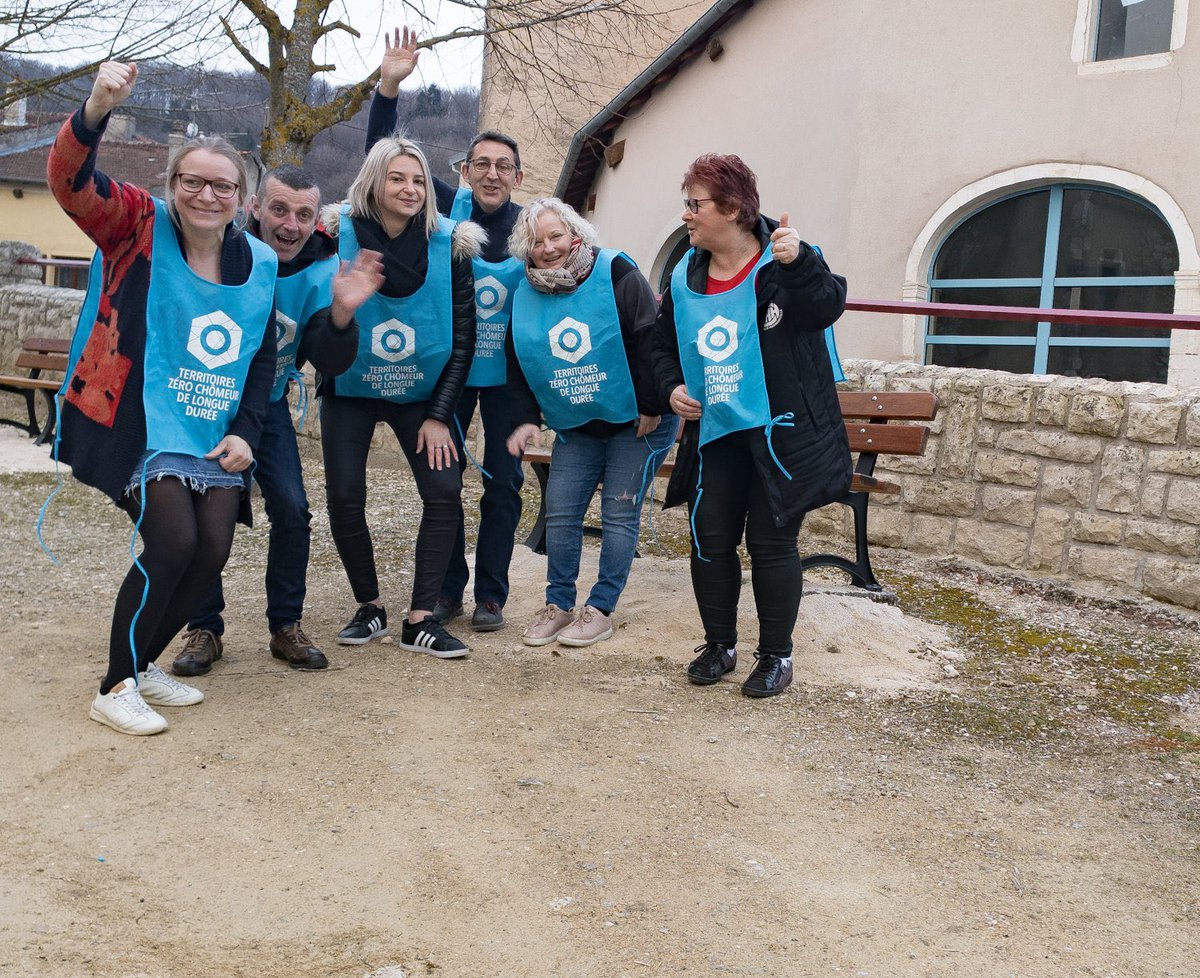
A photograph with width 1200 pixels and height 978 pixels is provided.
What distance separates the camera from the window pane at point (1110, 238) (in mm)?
10414

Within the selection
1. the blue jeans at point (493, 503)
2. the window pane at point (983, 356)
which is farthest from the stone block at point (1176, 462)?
the window pane at point (983, 356)

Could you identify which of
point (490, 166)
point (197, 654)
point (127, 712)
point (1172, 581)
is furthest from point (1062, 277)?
point (127, 712)

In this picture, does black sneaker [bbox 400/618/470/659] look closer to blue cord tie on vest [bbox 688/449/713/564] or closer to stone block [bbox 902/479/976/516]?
blue cord tie on vest [bbox 688/449/713/564]

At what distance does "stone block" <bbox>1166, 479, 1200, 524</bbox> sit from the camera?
546cm

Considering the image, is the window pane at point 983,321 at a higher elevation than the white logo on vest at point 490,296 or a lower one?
higher

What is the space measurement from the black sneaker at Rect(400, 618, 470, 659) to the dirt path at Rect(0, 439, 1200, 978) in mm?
65

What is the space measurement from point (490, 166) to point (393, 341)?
30.8 inches

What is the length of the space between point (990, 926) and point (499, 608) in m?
2.54

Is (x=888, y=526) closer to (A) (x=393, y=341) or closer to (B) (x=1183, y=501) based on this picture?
(B) (x=1183, y=501)

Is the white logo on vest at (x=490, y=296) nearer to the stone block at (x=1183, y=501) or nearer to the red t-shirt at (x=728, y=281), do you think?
the red t-shirt at (x=728, y=281)

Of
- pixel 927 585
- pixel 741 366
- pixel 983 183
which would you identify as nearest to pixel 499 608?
pixel 741 366

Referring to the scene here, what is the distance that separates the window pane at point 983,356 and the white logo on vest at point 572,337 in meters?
6.99

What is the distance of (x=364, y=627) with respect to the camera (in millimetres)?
4516

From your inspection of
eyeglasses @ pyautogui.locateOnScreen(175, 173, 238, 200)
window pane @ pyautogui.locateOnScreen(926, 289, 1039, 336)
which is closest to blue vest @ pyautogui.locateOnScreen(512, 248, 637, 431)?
eyeglasses @ pyautogui.locateOnScreen(175, 173, 238, 200)
